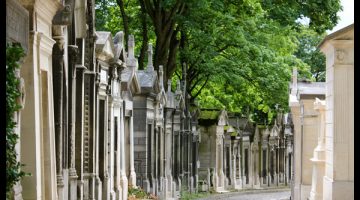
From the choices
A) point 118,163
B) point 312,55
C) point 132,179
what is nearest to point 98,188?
point 118,163

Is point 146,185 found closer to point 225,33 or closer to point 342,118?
point 342,118

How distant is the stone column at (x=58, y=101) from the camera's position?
12914 millimetres

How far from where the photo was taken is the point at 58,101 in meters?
13.0

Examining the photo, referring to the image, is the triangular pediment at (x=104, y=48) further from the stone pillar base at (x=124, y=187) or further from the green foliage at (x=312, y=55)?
the green foliage at (x=312, y=55)

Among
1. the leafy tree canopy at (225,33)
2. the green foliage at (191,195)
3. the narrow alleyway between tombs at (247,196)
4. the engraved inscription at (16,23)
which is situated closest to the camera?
the engraved inscription at (16,23)

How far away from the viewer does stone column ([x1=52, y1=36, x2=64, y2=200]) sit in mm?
12914

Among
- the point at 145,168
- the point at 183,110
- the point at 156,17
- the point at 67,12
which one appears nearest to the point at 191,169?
the point at 183,110

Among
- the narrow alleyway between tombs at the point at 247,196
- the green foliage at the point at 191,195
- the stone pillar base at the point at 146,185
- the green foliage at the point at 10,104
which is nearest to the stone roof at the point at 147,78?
the stone pillar base at the point at 146,185

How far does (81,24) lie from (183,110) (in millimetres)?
18010

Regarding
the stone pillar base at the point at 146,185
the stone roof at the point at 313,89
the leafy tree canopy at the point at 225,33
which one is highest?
the leafy tree canopy at the point at 225,33

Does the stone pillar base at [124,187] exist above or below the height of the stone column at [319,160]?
below

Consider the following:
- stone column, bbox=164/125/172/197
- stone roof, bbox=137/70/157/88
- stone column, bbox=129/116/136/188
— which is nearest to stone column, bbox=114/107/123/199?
stone column, bbox=129/116/136/188

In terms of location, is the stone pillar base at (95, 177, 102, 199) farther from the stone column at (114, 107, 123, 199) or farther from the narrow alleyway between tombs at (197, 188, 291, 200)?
the narrow alleyway between tombs at (197, 188, 291, 200)

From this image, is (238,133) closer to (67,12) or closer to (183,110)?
(183,110)
